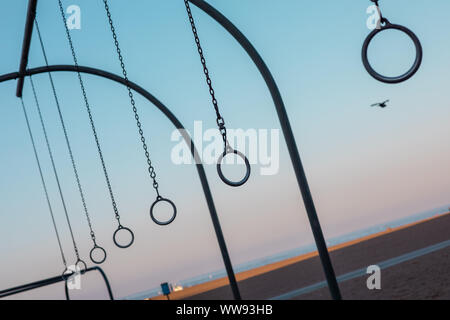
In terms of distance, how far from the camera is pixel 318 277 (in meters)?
18.3

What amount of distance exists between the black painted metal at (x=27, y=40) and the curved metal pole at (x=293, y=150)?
392 centimetres

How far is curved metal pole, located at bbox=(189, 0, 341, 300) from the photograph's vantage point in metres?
5.88

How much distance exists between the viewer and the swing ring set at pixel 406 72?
387 centimetres

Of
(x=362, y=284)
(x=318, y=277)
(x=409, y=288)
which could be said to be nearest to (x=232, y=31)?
(x=409, y=288)

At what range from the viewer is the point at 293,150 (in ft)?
19.8

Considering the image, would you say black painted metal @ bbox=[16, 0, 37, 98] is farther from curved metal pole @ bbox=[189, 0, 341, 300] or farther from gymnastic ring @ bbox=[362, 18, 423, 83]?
gymnastic ring @ bbox=[362, 18, 423, 83]

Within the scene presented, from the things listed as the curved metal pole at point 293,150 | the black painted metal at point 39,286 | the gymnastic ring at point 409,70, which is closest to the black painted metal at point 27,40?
the curved metal pole at point 293,150

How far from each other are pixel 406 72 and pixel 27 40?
7951 mm
